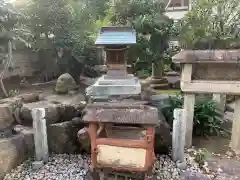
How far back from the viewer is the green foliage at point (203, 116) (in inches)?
303

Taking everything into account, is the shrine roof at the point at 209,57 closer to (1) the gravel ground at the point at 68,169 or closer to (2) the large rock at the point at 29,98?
(1) the gravel ground at the point at 68,169

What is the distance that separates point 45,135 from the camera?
5.77 meters

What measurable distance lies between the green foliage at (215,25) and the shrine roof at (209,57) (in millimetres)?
2178

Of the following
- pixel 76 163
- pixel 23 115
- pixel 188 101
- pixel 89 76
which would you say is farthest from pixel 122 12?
pixel 76 163

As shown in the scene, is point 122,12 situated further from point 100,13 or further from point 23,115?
point 23,115

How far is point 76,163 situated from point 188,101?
340 cm

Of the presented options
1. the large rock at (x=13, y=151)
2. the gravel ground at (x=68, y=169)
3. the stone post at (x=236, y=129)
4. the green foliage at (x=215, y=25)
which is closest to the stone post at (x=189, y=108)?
the gravel ground at (x=68, y=169)

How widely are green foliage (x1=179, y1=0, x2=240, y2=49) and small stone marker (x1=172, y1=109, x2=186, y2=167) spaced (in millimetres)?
3927

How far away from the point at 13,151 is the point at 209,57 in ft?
17.5

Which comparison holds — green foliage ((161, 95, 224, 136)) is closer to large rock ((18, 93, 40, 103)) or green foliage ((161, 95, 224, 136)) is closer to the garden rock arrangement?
the garden rock arrangement

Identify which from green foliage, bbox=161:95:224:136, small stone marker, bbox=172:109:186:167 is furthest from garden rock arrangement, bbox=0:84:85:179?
green foliage, bbox=161:95:224:136

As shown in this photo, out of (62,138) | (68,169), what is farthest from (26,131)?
(68,169)

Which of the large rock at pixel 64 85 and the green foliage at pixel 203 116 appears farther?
the large rock at pixel 64 85

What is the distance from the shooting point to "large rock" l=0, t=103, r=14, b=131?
574 cm
